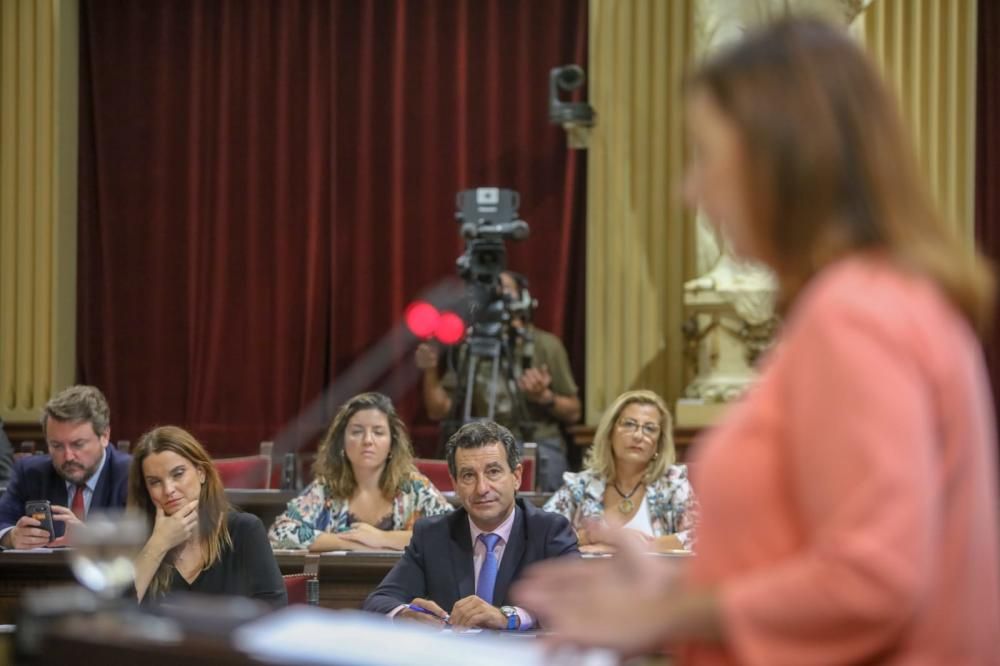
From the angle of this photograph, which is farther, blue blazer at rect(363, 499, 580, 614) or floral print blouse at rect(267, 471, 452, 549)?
floral print blouse at rect(267, 471, 452, 549)

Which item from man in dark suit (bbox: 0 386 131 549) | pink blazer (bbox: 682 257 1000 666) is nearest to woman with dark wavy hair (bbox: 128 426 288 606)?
man in dark suit (bbox: 0 386 131 549)

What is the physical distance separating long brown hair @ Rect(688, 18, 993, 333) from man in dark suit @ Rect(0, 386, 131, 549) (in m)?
3.74

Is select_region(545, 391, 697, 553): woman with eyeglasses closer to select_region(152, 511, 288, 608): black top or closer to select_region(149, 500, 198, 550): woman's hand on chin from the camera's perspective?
select_region(152, 511, 288, 608): black top

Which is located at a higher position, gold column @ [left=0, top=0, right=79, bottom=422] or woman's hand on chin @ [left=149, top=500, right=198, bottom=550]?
gold column @ [left=0, top=0, right=79, bottom=422]

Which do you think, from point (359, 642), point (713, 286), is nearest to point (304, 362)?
point (713, 286)

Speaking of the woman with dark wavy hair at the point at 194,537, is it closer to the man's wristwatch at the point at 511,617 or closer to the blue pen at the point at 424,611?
the blue pen at the point at 424,611

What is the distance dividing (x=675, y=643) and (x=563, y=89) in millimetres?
6330

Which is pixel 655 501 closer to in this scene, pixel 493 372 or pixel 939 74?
pixel 493 372

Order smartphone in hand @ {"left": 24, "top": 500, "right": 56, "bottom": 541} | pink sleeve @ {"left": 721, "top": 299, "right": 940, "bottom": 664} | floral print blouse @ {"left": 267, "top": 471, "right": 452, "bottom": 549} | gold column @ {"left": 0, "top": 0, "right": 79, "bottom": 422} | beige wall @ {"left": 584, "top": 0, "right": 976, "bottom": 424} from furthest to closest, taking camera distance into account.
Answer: gold column @ {"left": 0, "top": 0, "right": 79, "bottom": 422} → beige wall @ {"left": 584, "top": 0, "right": 976, "bottom": 424} → floral print blouse @ {"left": 267, "top": 471, "right": 452, "bottom": 549} → smartphone in hand @ {"left": 24, "top": 500, "right": 56, "bottom": 541} → pink sleeve @ {"left": 721, "top": 299, "right": 940, "bottom": 664}

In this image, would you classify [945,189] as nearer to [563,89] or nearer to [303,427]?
[563,89]

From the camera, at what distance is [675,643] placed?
1.15 meters

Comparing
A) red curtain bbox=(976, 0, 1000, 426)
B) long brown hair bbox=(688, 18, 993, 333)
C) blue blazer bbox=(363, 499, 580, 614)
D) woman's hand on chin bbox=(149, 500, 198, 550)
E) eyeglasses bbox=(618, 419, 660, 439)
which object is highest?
red curtain bbox=(976, 0, 1000, 426)

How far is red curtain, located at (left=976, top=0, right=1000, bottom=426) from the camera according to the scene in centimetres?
702

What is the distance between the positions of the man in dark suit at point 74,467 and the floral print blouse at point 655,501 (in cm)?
150
